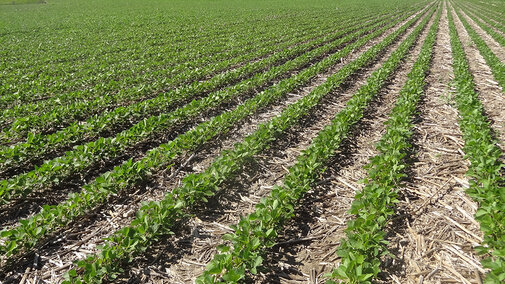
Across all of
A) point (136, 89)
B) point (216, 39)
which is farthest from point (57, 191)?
point (216, 39)

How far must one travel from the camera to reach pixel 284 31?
2414cm

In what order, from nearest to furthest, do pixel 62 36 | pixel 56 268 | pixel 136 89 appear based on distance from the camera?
pixel 56 268 < pixel 136 89 < pixel 62 36

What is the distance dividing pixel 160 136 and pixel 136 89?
347 centimetres

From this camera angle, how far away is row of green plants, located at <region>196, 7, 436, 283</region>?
3233 mm

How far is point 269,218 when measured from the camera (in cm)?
378

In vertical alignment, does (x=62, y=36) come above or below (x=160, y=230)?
above

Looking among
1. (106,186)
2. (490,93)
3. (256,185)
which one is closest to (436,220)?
(256,185)

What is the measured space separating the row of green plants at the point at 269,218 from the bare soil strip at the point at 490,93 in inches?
143

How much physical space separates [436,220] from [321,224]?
5.72 feet

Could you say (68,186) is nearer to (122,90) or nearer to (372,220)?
(122,90)

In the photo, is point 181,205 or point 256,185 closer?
point 181,205

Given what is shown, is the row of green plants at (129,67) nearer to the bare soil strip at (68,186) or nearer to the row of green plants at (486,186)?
the bare soil strip at (68,186)

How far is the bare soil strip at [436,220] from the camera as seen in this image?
3594mm

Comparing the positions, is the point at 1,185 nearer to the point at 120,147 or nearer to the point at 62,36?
the point at 120,147
